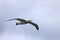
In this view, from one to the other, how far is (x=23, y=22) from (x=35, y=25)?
3.82 m

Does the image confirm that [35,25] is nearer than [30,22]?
No

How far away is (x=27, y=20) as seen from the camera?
1304 inches

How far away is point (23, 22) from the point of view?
33.1 m

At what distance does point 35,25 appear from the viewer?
3619 cm

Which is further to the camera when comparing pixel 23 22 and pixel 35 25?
pixel 35 25

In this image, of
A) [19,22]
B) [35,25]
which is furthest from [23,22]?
[35,25]

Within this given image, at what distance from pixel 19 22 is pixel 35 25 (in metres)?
4.23

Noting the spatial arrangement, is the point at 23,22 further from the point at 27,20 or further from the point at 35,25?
the point at 35,25

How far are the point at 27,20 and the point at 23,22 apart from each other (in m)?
0.76

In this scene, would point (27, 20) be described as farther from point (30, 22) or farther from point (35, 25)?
point (35, 25)

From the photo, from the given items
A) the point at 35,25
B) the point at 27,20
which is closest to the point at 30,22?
the point at 27,20

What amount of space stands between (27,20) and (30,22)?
2.20 feet

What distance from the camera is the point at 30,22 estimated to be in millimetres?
32844

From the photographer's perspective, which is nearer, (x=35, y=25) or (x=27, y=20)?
(x=27, y=20)
